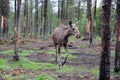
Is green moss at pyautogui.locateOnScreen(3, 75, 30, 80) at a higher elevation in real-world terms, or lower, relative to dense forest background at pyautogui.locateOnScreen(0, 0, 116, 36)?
lower

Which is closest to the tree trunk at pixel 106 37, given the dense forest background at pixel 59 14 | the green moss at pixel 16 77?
the green moss at pixel 16 77

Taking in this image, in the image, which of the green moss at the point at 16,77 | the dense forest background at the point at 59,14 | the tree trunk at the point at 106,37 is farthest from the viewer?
the dense forest background at the point at 59,14

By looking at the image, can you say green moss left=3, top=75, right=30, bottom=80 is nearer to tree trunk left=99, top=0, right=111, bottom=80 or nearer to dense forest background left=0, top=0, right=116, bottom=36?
tree trunk left=99, top=0, right=111, bottom=80

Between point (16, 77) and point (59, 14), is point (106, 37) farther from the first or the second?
point (59, 14)

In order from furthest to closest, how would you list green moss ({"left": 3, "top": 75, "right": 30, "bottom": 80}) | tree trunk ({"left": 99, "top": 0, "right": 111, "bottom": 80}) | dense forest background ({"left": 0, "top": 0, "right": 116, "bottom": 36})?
dense forest background ({"left": 0, "top": 0, "right": 116, "bottom": 36})
green moss ({"left": 3, "top": 75, "right": 30, "bottom": 80})
tree trunk ({"left": 99, "top": 0, "right": 111, "bottom": 80})

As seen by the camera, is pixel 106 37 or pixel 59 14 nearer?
pixel 106 37

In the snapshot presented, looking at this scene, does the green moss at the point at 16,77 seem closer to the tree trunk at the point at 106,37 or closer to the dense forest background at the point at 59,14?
the tree trunk at the point at 106,37

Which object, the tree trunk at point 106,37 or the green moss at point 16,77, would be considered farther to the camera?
the green moss at point 16,77

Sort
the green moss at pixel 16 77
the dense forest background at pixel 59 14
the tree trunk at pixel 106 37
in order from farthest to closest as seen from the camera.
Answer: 1. the dense forest background at pixel 59 14
2. the green moss at pixel 16 77
3. the tree trunk at pixel 106 37

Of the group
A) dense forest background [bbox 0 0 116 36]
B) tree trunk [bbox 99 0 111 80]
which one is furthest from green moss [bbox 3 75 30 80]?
dense forest background [bbox 0 0 116 36]

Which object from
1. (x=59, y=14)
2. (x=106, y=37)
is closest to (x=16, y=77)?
(x=106, y=37)

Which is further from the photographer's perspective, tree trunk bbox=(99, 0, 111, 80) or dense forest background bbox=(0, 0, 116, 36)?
dense forest background bbox=(0, 0, 116, 36)

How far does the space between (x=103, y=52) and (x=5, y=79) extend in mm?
4540

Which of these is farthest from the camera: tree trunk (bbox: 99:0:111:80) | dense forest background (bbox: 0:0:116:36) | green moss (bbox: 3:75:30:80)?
dense forest background (bbox: 0:0:116:36)
